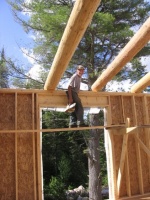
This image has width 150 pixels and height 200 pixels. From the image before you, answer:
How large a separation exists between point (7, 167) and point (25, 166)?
0.40m

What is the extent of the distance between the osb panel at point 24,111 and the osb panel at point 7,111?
0.14 meters

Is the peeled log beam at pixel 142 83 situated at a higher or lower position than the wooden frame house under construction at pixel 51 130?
higher

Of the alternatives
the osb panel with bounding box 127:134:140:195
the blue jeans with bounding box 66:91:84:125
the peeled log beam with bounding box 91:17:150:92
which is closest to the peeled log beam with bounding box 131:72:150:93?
the peeled log beam with bounding box 91:17:150:92

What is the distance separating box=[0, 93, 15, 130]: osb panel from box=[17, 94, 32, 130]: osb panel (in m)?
0.14

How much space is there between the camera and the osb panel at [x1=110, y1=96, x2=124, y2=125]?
679 cm

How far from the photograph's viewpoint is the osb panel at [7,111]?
5680mm

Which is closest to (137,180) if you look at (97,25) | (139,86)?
(139,86)

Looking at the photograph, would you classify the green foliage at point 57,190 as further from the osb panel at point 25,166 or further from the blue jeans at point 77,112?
the blue jeans at point 77,112

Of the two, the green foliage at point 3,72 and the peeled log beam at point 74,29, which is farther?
the green foliage at point 3,72

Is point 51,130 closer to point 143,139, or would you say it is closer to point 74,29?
point 74,29

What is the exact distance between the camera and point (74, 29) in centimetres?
Result: 365

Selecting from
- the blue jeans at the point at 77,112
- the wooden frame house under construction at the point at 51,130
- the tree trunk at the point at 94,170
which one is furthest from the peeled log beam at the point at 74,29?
the tree trunk at the point at 94,170

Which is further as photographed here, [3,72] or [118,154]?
[3,72]

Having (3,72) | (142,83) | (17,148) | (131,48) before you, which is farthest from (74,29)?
(3,72)
